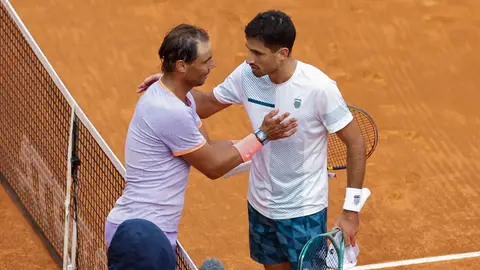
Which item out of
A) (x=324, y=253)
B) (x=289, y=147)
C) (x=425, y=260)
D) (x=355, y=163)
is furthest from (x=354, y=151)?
(x=425, y=260)

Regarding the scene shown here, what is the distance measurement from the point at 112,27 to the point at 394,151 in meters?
3.80

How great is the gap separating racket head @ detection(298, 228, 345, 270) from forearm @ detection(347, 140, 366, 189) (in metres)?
0.35

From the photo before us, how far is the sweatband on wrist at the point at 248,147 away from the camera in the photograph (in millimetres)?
5867

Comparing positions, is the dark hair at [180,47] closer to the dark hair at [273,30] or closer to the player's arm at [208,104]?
the dark hair at [273,30]

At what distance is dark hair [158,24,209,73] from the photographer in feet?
18.4

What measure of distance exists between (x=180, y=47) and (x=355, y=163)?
50.7 inches

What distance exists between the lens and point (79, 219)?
7656 mm

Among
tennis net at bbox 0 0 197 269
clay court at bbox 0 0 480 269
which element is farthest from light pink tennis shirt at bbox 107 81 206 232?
clay court at bbox 0 0 480 269

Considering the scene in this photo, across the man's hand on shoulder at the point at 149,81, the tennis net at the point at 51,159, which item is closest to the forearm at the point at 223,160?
the man's hand on shoulder at the point at 149,81

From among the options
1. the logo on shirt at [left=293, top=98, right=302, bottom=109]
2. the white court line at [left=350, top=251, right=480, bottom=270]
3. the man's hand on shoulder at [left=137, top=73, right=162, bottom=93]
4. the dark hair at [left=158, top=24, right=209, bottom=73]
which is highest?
the dark hair at [left=158, top=24, right=209, bottom=73]

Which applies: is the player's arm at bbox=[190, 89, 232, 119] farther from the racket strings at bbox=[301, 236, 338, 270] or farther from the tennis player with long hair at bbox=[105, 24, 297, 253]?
the racket strings at bbox=[301, 236, 338, 270]

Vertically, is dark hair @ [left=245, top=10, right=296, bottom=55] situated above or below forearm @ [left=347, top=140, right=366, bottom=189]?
above

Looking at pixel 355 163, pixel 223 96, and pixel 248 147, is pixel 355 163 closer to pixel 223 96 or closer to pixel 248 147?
pixel 248 147

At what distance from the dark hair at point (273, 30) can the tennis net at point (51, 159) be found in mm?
1370
